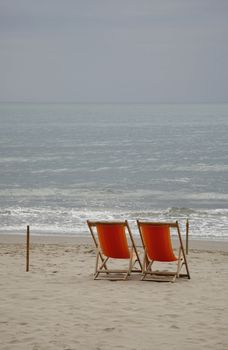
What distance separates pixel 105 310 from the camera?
765 centimetres

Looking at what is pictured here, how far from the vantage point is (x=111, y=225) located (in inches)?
369

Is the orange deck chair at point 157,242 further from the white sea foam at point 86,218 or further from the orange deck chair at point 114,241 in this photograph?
the white sea foam at point 86,218

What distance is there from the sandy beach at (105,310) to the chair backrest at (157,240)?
0.36m

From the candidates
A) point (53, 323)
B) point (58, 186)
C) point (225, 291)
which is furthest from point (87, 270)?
point (58, 186)

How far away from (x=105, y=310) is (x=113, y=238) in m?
1.95

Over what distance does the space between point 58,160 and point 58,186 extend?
17759 millimetres

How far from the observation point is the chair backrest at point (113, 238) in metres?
9.39

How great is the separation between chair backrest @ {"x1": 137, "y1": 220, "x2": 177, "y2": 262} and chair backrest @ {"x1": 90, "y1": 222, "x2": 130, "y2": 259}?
0.29m

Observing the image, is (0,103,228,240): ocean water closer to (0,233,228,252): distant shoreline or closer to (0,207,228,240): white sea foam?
(0,207,228,240): white sea foam

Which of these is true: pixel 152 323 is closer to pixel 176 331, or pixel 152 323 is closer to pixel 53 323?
pixel 176 331

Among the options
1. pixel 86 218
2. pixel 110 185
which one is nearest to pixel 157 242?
pixel 86 218

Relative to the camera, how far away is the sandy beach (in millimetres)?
6457

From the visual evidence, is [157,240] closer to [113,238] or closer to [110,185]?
[113,238]

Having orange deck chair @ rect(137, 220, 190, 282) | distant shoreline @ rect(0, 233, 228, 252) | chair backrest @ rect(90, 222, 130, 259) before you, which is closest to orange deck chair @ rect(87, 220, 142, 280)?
chair backrest @ rect(90, 222, 130, 259)
